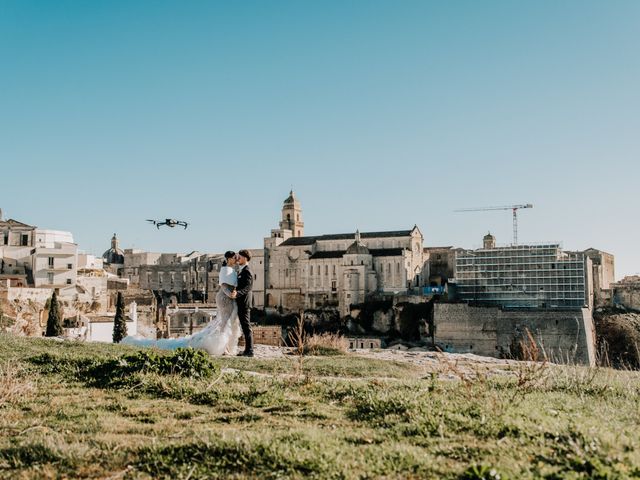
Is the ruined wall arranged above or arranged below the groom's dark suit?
below

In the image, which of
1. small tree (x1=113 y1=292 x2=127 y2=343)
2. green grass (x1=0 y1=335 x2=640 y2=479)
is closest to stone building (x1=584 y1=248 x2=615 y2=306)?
Result: small tree (x1=113 y1=292 x2=127 y2=343)

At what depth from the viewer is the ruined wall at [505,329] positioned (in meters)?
49.8

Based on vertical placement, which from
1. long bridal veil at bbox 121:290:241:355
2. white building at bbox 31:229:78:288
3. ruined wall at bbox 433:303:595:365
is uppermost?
white building at bbox 31:229:78:288

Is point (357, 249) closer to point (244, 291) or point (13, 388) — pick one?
point (244, 291)

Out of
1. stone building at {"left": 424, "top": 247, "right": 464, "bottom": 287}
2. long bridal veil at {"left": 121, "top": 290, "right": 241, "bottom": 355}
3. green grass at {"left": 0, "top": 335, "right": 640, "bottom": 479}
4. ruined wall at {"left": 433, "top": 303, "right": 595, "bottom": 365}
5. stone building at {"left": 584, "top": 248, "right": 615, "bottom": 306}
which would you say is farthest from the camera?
stone building at {"left": 424, "top": 247, "right": 464, "bottom": 287}

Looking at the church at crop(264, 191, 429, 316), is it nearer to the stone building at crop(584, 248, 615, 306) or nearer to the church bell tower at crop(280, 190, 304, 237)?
the church bell tower at crop(280, 190, 304, 237)

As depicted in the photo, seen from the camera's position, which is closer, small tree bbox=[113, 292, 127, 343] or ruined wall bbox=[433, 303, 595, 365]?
small tree bbox=[113, 292, 127, 343]

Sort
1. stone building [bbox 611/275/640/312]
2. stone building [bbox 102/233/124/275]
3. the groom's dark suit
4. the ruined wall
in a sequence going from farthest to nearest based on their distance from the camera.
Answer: stone building [bbox 102/233/124/275] → stone building [bbox 611/275/640/312] → the ruined wall → the groom's dark suit

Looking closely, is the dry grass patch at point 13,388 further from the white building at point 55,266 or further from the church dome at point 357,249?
the church dome at point 357,249

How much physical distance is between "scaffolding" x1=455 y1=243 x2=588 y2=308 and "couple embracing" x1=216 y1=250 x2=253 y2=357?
163 ft

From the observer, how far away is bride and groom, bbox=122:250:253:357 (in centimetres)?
1300

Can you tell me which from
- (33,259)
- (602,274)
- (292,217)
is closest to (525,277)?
(602,274)

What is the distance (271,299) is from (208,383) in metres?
65.0

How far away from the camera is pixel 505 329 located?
5328 centimetres
